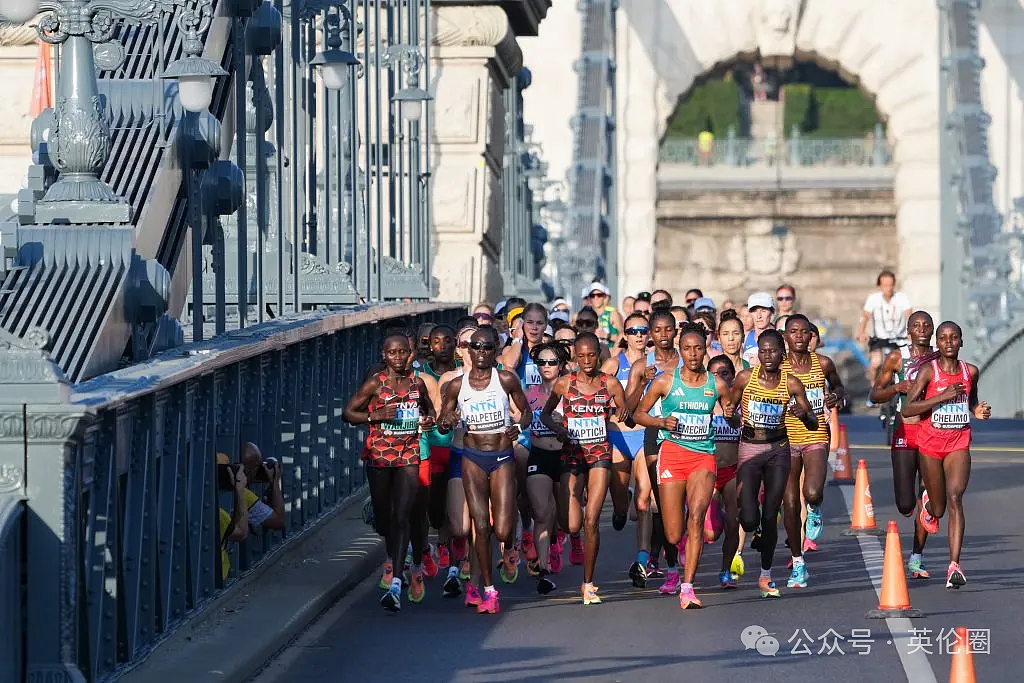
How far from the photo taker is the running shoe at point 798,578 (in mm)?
13145

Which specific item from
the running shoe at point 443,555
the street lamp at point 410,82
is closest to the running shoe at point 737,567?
the running shoe at point 443,555

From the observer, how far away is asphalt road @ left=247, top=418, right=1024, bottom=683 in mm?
10344

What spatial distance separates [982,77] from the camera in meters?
64.5

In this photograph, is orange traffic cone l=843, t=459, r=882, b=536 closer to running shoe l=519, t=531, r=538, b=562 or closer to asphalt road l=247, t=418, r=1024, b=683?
asphalt road l=247, t=418, r=1024, b=683

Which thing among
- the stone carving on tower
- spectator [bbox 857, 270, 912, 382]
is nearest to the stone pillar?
spectator [bbox 857, 270, 912, 382]

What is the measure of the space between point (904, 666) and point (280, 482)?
3.79 meters

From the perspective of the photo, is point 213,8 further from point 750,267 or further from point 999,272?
point 750,267

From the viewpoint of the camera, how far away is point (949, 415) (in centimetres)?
1353

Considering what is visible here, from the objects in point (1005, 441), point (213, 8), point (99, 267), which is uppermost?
point (213, 8)

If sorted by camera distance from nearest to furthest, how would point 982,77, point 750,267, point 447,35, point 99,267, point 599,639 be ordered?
1. point 99,267
2. point 599,639
3. point 447,35
4. point 982,77
5. point 750,267

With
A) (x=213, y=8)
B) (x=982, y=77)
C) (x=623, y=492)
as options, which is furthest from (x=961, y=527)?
(x=982, y=77)

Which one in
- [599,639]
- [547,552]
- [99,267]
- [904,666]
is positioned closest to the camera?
[99,267]

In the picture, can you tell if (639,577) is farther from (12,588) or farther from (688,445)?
(12,588)

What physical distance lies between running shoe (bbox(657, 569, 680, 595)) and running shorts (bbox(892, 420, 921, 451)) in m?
1.73
